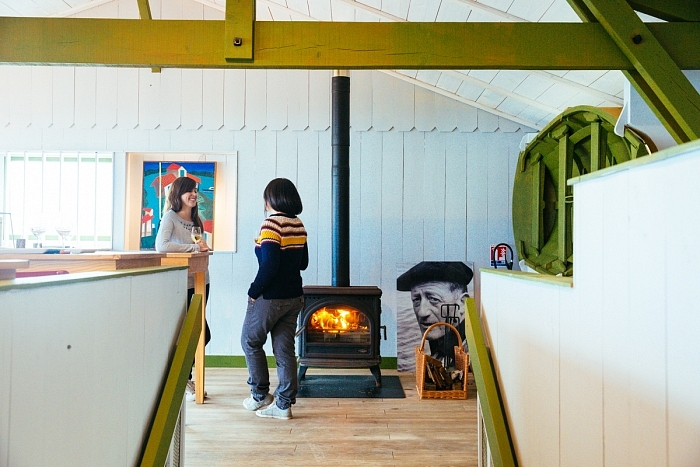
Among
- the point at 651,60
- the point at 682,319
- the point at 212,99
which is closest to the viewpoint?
the point at 682,319

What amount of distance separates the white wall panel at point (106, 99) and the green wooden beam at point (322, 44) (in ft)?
8.98

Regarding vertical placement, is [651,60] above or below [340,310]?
above

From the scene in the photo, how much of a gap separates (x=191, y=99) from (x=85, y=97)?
2.90 ft

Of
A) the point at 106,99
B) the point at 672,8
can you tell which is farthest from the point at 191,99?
the point at 672,8

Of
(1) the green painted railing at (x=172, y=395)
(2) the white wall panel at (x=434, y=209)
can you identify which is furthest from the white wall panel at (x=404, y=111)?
(1) the green painted railing at (x=172, y=395)

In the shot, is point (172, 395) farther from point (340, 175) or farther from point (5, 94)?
point (5, 94)

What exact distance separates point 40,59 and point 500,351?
7.01 feet

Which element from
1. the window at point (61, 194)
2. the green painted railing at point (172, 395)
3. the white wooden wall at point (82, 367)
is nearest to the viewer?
the white wooden wall at point (82, 367)

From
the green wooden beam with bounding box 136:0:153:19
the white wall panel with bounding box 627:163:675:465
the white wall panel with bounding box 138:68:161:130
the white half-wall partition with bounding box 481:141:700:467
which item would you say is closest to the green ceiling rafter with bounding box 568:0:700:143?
the white half-wall partition with bounding box 481:141:700:467

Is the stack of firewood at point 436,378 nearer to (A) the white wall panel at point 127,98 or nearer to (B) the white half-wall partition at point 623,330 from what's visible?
(B) the white half-wall partition at point 623,330

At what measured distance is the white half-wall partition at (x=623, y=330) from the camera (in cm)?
96

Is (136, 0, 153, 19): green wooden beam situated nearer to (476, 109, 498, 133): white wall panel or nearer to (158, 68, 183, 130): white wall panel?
(158, 68, 183, 130): white wall panel

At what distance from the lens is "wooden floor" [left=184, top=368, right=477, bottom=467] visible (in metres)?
2.95

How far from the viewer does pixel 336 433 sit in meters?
3.36
